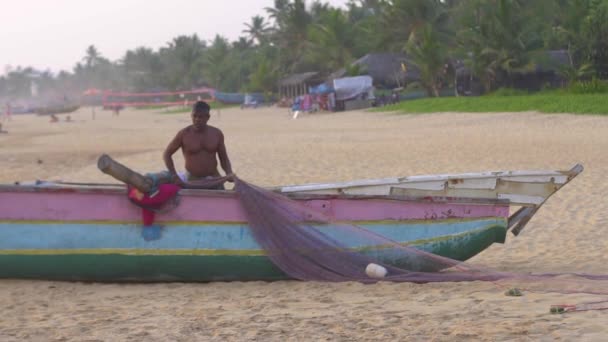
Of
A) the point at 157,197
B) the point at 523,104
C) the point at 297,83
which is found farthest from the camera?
the point at 297,83

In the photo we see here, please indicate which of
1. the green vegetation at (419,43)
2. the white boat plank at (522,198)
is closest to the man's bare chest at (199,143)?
the white boat plank at (522,198)

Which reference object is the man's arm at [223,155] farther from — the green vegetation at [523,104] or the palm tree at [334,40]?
the palm tree at [334,40]

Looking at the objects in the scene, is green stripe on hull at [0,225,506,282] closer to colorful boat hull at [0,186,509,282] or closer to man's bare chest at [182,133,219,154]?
colorful boat hull at [0,186,509,282]

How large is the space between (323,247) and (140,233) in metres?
1.27

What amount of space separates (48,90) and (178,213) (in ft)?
537

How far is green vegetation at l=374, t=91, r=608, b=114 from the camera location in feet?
73.6

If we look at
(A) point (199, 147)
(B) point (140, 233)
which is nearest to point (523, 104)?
(A) point (199, 147)

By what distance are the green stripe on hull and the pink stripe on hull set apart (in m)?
0.28

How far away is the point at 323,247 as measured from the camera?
226 inches

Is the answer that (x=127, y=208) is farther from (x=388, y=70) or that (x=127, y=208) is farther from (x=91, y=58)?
(x=91, y=58)

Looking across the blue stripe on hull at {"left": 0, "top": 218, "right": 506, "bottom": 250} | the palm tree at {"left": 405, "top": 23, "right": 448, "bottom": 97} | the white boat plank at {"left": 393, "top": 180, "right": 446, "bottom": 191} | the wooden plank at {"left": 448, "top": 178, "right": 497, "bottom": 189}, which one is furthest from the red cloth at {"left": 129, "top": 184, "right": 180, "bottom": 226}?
the palm tree at {"left": 405, "top": 23, "right": 448, "bottom": 97}

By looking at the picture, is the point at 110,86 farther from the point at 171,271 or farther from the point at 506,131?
the point at 171,271

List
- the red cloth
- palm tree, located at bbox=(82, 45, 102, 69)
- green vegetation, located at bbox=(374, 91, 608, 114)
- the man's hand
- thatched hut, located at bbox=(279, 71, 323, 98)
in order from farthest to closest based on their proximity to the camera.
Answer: palm tree, located at bbox=(82, 45, 102, 69) < thatched hut, located at bbox=(279, 71, 323, 98) < green vegetation, located at bbox=(374, 91, 608, 114) < the man's hand < the red cloth

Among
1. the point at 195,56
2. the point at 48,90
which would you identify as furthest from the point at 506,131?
the point at 48,90
